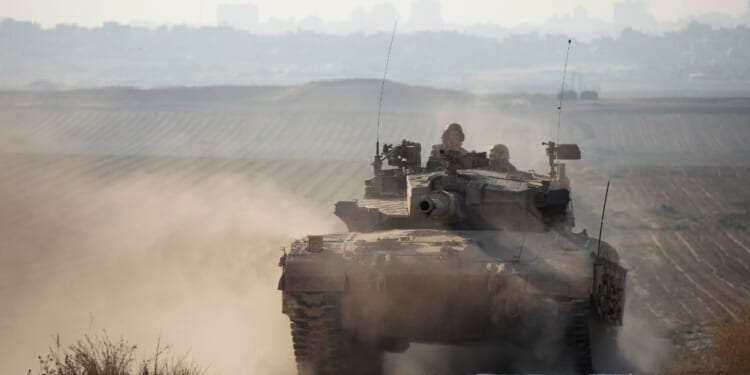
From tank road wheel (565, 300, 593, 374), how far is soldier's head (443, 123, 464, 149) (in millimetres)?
5819

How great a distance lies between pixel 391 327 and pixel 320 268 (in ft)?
3.88

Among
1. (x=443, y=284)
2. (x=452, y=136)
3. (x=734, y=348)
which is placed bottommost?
(x=734, y=348)

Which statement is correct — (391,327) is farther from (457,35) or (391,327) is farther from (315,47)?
(315,47)

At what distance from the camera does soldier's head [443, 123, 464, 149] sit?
18406mm

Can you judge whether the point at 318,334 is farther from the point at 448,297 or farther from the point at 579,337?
the point at 579,337

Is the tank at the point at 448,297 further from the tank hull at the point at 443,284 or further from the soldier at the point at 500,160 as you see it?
the soldier at the point at 500,160

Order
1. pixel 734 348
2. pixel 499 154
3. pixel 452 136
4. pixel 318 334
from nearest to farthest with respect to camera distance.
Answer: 1. pixel 318 334
2. pixel 734 348
3. pixel 452 136
4. pixel 499 154

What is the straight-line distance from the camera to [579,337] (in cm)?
1297

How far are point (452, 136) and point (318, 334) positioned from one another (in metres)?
6.14

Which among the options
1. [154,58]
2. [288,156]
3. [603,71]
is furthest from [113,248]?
[154,58]

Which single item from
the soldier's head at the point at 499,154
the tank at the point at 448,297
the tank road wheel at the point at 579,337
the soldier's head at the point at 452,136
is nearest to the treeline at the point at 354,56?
the soldier's head at the point at 499,154

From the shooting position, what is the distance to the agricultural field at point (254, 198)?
18812 mm

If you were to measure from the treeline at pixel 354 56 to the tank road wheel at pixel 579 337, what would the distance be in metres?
82.1

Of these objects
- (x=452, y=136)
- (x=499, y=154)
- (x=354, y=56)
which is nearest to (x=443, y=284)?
(x=452, y=136)
